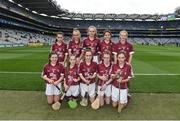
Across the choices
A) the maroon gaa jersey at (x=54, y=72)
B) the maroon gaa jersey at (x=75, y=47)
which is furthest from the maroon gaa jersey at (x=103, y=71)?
the maroon gaa jersey at (x=75, y=47)

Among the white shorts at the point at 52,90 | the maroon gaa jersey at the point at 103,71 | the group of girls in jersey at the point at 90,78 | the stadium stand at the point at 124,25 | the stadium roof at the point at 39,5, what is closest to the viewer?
the group of girls in jersey at the point at 90,78

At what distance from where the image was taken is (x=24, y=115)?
7.93 metres

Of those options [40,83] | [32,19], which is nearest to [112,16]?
[32,19]

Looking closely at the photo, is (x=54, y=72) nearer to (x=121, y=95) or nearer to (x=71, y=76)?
(x=71, y=76)

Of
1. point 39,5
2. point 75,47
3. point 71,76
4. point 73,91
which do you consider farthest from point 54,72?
point 39,5

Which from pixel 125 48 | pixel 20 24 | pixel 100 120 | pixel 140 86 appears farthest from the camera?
pixel 20 24

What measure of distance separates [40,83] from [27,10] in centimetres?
8395

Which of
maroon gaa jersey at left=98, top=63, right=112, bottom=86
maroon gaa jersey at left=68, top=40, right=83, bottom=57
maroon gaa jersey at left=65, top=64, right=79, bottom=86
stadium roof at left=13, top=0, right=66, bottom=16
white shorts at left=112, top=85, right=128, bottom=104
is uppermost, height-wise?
stadium roof at left=13, top=0, right=66, bottom=16

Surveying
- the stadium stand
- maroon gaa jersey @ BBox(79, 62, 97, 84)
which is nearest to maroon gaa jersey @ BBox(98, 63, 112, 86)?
maroon gaa jersey @ BBox(79, 62, 97, 84)

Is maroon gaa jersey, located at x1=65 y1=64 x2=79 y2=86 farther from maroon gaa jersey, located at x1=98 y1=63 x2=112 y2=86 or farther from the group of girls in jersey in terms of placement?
maroon gaa jersey, located at x1=98 y1=63 x2=112 y2=86

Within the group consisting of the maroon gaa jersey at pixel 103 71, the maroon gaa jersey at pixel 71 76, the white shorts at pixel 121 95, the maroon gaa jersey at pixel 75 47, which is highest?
the maroon gaa jersey at pixel 75 47

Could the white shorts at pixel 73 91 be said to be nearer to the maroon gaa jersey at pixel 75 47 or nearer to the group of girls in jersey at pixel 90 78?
the group of girls in jersey at pixel 90 78

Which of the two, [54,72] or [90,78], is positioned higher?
[54,72]

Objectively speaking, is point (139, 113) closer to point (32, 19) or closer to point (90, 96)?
point (90, 96)
